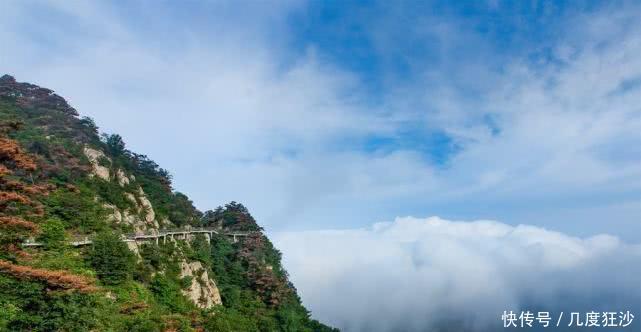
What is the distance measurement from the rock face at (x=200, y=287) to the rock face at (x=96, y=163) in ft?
44.3

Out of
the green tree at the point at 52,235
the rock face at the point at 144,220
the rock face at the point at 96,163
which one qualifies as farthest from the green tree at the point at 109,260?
the rock face at the point at 96,163

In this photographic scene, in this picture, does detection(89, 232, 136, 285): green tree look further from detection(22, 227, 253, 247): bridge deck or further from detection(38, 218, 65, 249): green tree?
detection(38, 218, 65, 249): green tree

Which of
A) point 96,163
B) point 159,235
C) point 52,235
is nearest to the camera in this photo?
point 52,235

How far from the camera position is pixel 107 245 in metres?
33.1

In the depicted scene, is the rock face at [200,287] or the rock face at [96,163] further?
the rock face at [96,163]

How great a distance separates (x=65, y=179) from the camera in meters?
40.3

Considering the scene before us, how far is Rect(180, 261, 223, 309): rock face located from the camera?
4281cm

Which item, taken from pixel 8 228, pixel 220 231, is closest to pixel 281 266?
pixel 220 231

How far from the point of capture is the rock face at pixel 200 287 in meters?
42.8

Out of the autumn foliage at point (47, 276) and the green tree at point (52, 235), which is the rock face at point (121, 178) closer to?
the green tree at point (52, 235)

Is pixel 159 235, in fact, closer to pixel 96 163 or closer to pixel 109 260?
pixel 96 163

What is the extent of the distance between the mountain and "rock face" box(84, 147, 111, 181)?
0.13m

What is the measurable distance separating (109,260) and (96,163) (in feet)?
61.9

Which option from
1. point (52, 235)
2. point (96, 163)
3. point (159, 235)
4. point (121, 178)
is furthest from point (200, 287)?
point (52, 235)
